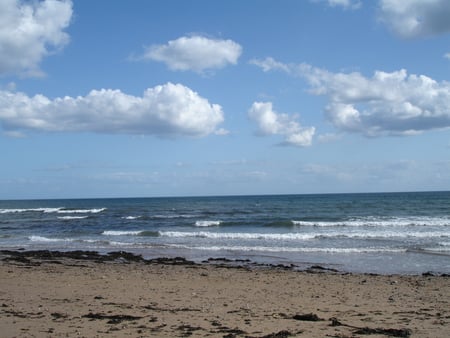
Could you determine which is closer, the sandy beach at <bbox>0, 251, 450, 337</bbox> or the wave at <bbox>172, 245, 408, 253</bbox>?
the sandy beach at <bbox>0, 251, 450, 337</bbox>

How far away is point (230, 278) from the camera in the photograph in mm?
12258

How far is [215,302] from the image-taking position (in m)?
9.04

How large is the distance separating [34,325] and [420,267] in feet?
41.1

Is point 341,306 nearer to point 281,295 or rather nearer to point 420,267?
point 281,295

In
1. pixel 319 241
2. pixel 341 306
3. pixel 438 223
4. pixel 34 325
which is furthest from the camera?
pixel 438 223

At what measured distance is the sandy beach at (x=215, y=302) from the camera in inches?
270

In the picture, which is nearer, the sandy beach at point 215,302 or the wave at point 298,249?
the sandy beach at point 215,302

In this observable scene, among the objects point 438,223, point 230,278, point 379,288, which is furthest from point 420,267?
point 438,223

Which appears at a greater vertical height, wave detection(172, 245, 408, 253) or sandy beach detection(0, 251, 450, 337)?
sandy beach detection(0, 251, 450, 337)

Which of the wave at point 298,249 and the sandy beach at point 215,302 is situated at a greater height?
the sandy beach at point 215,302

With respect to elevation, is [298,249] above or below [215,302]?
below

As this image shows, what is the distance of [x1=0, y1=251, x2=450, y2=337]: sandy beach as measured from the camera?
685cm

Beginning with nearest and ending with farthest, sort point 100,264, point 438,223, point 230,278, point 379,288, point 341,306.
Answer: point 341,306, point 379,288, point 230,278, point 100,264, point 438,223

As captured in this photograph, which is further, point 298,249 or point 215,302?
point 298,249
